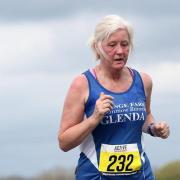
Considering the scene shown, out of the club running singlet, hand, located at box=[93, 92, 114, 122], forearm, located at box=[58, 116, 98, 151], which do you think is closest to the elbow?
forearm, located at box=[58, 116, 98, 151]

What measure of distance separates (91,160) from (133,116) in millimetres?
533

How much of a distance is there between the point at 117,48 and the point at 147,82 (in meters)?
0.61

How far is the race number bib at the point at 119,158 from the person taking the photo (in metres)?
9.26

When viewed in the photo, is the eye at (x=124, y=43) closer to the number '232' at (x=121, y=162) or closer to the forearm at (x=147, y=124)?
the forearm at (x=147, y=124)

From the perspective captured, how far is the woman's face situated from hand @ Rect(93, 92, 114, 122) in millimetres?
356

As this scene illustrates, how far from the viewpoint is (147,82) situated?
9617 millimetres

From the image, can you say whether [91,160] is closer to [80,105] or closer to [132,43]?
[80,105]

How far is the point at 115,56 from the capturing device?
30.1 ft

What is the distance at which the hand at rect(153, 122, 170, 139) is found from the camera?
9477 millimetres

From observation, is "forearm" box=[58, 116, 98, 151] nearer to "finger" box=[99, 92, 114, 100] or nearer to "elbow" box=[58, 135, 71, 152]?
"elbow" box=[58, 135, 71, 152]

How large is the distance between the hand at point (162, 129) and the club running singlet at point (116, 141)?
195 millimetres

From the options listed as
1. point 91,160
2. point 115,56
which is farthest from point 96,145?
point 115,56

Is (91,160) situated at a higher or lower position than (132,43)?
lower

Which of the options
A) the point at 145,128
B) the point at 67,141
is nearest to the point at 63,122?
the point at 67,141
